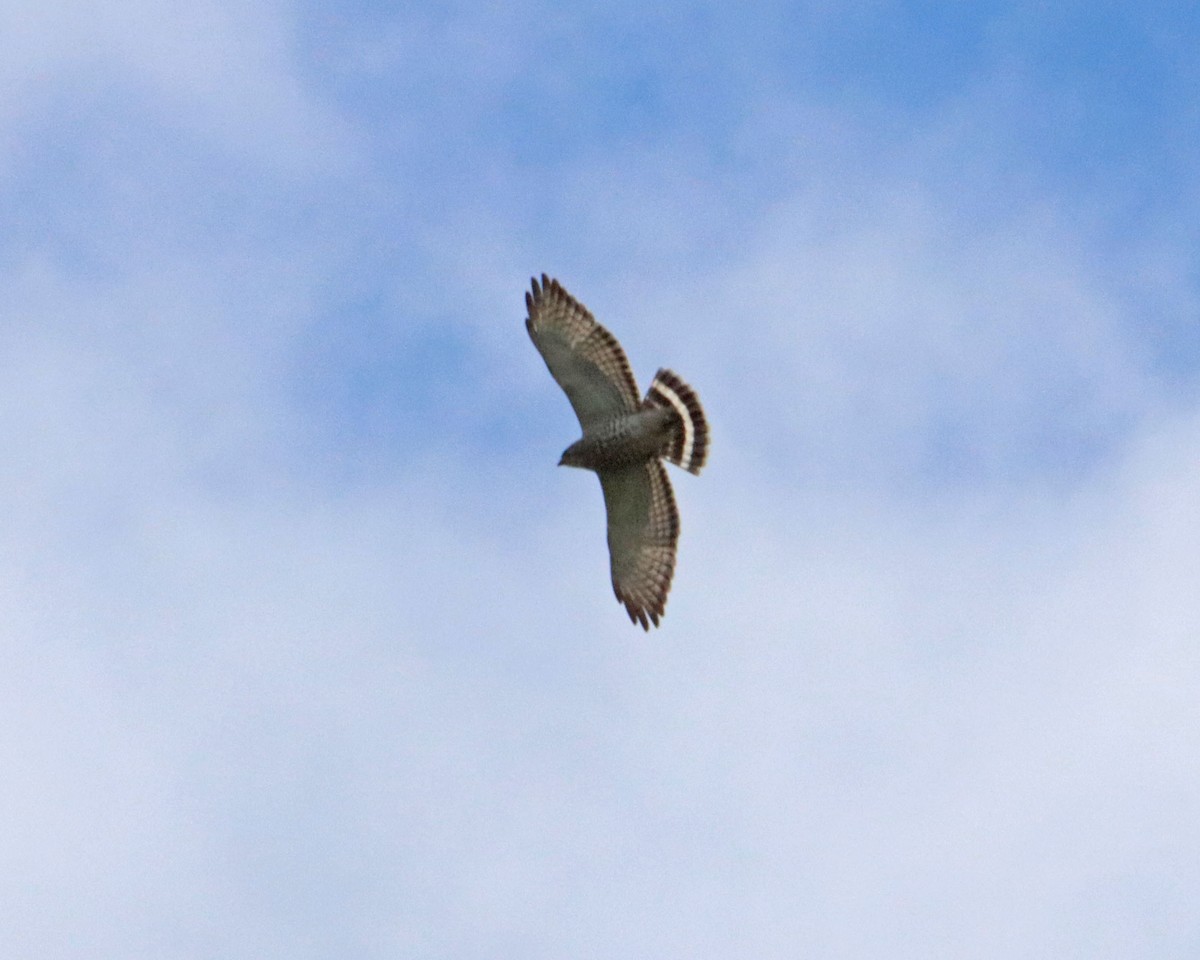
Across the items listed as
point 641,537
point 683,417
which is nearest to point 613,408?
point 683,417

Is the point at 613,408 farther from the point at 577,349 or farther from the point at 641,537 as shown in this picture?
the point at 641,537

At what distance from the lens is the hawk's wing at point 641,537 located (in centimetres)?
2839

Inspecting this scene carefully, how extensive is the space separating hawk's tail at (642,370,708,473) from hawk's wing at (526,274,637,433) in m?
0.32

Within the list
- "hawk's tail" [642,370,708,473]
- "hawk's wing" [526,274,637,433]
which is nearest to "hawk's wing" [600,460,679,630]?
"hawk's tail" [642,370,708,473]

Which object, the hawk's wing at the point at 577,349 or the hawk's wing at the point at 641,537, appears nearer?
the hawk's wing at the point at 577,349

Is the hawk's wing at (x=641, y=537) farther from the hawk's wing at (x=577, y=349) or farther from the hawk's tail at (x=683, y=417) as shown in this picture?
the hawk's wing at (x=577, y=349)

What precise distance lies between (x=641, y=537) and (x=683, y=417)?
203 cm

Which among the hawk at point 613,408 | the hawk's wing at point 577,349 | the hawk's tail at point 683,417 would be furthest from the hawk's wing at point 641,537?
the hawk's wing at point 577,349

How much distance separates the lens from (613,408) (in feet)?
91.2

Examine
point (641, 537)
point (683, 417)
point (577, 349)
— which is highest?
point (577, 349)

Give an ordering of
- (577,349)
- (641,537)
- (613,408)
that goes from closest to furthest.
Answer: (577,349) → (613,408) → (641,537)

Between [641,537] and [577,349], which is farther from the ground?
[577,349]

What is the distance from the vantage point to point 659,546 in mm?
28812

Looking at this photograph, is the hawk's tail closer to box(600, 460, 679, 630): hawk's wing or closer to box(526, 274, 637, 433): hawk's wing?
box(526, 274, 637, 433): hawk's wing
